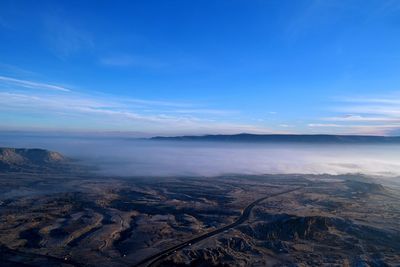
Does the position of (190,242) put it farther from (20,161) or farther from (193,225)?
(20,161)

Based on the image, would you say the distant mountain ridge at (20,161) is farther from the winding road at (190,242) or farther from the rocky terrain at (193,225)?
the winding road at (190,242)

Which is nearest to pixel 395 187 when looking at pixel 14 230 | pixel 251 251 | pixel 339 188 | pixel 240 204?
pixel 339 188

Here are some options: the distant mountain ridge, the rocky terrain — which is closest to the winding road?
the rocky terrain

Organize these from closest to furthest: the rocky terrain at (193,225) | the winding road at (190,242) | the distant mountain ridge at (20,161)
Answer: the winding road at (190,242) < the rocky terrain at (193,225) < the distant mountain ridge at (20,161)

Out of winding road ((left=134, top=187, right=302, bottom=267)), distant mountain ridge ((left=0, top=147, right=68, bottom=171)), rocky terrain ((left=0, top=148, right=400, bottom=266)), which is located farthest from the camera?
distant mountain ridge ((left=0, top=147, right=68, bottom=171))

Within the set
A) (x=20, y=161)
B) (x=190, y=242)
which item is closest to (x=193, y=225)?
(x=190, y=242)

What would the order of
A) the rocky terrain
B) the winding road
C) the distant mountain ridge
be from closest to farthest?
the winding road → the rocky terrain → the distant mountain ridge

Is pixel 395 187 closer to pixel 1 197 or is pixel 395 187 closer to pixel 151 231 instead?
pixel 151 231

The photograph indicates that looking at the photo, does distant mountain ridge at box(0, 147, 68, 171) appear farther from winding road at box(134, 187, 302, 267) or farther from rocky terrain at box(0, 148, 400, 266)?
winding road at box(134, 187, 302, 267)

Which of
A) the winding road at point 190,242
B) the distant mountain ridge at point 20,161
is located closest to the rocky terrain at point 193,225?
the winding road at point 190,242
